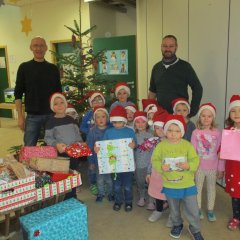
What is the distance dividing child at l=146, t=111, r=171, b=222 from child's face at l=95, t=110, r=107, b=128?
0.67 metres

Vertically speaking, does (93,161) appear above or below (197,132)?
below

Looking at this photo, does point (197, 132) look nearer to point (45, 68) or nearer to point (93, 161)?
point (93, 161)

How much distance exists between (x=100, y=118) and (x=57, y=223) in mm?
1435

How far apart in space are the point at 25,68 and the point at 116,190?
79.3 inches

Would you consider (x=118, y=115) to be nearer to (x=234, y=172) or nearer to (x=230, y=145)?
(x=230, y=145)

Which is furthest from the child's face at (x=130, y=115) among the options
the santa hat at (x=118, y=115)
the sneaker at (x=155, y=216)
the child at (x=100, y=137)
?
the sneaker at (x=155, y=216)

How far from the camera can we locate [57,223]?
2479 millimetres

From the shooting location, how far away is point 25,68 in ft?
12.9

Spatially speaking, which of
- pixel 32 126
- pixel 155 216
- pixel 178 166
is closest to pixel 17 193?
pixel 178 166

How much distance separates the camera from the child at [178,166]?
267 cm

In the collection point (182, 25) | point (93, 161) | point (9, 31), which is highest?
point (9, 31)

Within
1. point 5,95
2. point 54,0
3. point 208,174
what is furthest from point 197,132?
point 5,95

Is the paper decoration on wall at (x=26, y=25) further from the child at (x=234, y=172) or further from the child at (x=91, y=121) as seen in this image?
the child at (x=234, y=172)

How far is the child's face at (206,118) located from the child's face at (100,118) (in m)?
1.18
